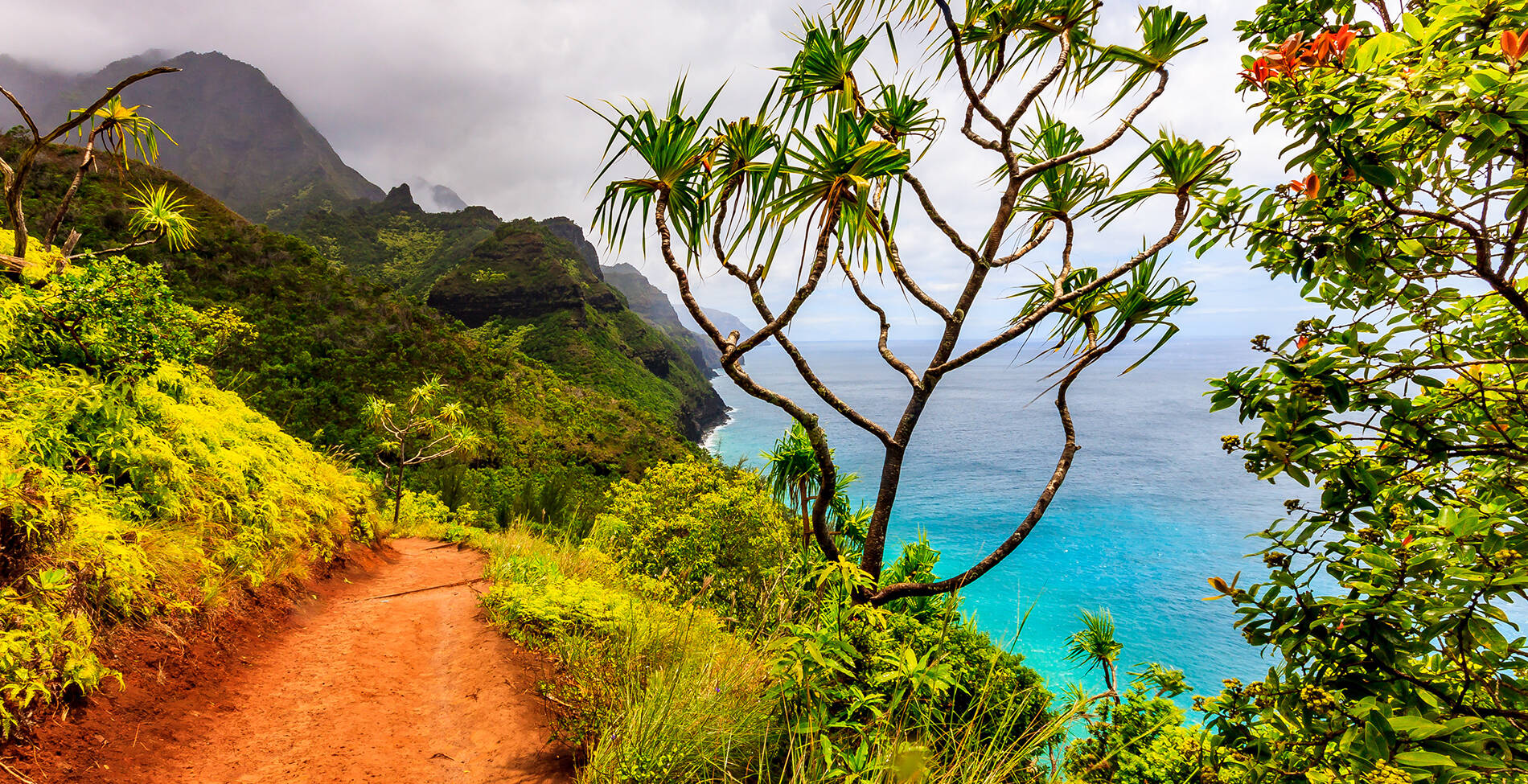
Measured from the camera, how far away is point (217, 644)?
3871mm

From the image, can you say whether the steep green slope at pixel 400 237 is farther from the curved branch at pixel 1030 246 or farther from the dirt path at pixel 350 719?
the curved branch at pixel 1030 246

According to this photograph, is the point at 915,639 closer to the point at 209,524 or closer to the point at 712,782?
the point at 712,782

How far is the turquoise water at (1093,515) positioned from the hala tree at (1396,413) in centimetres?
286

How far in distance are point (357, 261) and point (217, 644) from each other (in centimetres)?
9845

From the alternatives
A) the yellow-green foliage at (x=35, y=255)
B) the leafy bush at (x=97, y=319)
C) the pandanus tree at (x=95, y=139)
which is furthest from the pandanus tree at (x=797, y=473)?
the yellow-green foliage at (x=35, y=255)

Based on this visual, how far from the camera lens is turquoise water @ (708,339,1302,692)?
27.9 meters

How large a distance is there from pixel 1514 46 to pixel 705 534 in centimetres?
977

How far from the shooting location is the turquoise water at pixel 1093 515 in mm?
27859

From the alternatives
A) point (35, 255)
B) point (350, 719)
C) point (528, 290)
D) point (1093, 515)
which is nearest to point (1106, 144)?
point (350, 719)

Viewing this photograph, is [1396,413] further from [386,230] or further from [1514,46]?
[386,230]

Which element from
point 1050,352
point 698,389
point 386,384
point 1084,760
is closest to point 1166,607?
point 1084,760

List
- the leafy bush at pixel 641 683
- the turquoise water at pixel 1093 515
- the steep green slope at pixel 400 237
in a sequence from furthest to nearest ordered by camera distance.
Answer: the steep green slope at pixel 400 237 → the turquoise water at pixel 1093 515 → the leafy bush at pixel 641 683

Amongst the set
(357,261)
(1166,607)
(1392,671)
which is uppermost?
(357,261)

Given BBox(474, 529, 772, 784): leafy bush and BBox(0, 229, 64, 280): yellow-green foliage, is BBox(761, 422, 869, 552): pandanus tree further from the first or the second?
BBox(0, 229, 64, 280): yellow-green foliage
